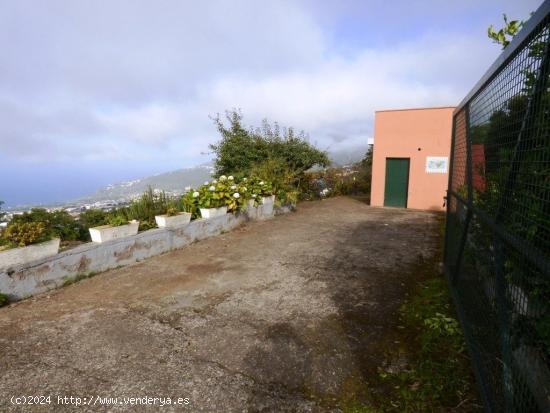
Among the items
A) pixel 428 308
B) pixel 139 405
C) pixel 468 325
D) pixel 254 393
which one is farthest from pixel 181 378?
pixel 428 308

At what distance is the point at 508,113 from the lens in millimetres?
1970

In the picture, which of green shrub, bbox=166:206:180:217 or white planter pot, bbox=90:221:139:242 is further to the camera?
green shrub, bbox=166:206:180:217

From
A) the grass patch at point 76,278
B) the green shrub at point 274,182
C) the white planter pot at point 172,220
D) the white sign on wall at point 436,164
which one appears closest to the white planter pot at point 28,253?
the grass patch at point 76,278

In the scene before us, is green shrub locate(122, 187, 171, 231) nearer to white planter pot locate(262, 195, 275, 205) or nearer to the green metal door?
white planter pot locate(262, 195, 275, 205)

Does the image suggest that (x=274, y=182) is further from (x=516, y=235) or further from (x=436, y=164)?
(x=516, y=235)

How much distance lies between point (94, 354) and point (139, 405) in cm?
89

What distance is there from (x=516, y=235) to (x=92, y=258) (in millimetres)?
5222

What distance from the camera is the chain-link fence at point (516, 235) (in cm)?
150

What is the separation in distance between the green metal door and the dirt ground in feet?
23.4

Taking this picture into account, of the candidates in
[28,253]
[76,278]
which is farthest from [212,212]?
[28,253]

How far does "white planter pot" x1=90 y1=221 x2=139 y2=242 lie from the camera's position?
A: 16.2ft

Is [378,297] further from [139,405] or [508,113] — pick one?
[139,405]

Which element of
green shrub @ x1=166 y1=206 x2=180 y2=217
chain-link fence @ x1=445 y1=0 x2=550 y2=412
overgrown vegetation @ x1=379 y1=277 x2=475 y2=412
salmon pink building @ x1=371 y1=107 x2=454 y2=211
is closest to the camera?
chain-link fence @ x1=445 y1=0 x2=550 y2=412

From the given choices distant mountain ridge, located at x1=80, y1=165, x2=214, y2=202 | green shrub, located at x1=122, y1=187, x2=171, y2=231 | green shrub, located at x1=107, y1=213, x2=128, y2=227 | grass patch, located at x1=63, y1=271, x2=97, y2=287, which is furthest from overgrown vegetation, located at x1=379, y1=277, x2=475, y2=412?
distant mountain ridge, located at x1=80, y1=165, x2=214, y2=202
